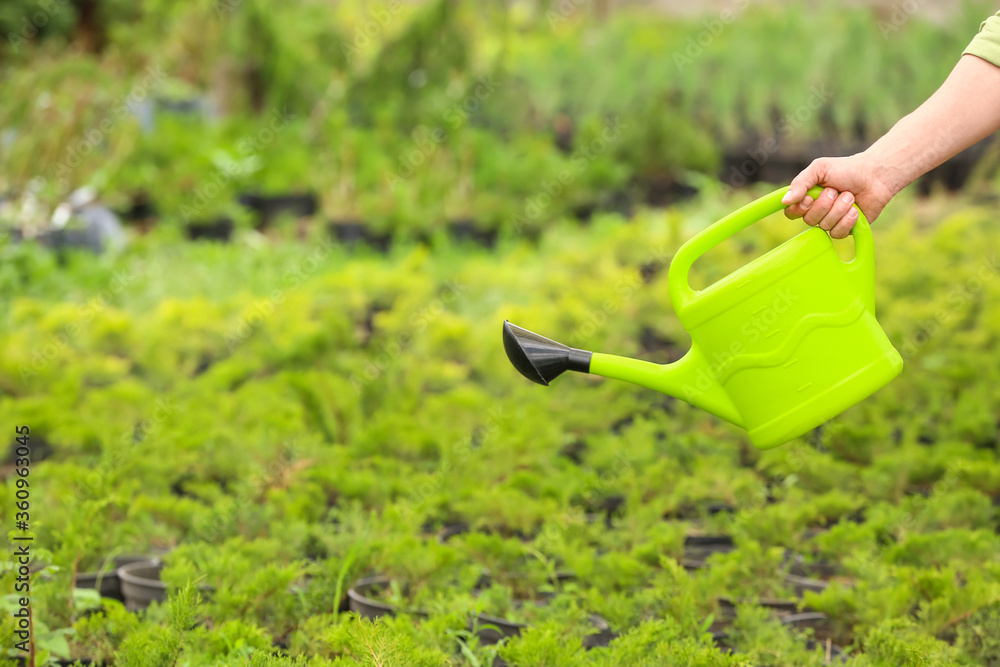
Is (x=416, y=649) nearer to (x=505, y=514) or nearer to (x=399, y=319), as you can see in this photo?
(x=505, y=514)

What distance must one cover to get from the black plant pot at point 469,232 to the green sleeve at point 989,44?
14.8 ft

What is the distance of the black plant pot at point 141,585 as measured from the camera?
1769 millimetres

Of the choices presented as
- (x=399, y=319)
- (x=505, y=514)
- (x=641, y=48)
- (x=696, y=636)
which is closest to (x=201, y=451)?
(x=505, y=514)

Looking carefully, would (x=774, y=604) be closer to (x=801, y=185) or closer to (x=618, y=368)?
(x=618, y=368)

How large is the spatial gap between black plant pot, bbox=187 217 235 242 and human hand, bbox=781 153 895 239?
5.06m

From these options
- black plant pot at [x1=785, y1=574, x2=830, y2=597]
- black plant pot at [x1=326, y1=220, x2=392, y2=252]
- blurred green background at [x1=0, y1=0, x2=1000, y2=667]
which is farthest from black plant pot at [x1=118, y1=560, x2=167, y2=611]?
black plant pot at [x1=326, y1=220, x2=392, y2=252]

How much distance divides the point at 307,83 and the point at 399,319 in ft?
14.0

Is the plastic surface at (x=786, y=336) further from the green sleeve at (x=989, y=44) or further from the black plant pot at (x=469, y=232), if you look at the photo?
the black plant pot at (x=469, y=232)

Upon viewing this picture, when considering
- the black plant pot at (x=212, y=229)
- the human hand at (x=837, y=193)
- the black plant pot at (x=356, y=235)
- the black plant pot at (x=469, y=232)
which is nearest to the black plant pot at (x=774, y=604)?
the human hand at (x=837, y=193)

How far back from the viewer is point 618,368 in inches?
56.3

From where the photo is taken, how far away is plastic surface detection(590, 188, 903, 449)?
1.41m

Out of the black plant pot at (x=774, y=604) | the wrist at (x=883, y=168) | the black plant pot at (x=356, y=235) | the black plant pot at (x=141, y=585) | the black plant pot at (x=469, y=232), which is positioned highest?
the wrist at (x=883, y=168)

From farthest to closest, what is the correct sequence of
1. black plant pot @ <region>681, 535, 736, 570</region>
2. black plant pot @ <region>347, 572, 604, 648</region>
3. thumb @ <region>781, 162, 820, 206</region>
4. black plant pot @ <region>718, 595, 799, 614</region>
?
black plant pot @ <region>681, 535, 736, 570</region>, black plant pot @ <region>718, 595, 799, 614</region>, black plant pot @ <region>347, 572, 604, 648</region>, thumb @ <region>781, 162, 820, 206</region>

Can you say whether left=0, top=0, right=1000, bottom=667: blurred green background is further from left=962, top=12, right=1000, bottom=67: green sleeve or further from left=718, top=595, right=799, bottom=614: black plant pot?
left=962, top=12, right=1000, bottom=67: green sleeve
